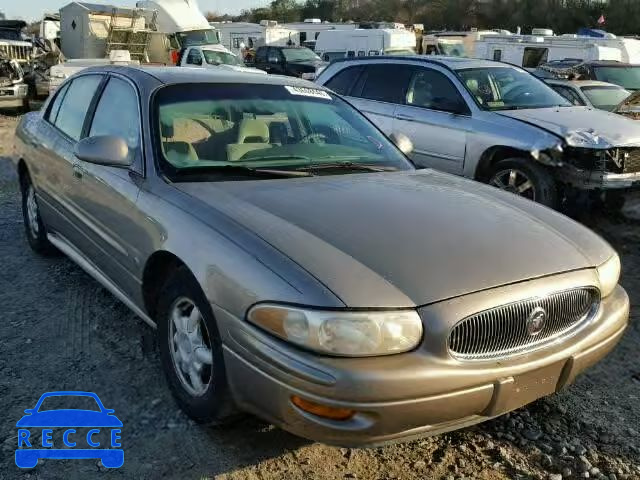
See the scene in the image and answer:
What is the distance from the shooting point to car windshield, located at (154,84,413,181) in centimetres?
334

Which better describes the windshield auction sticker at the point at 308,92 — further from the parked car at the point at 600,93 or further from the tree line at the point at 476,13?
the tree line at the point at 476,13

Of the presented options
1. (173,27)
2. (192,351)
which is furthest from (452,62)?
(173,27)

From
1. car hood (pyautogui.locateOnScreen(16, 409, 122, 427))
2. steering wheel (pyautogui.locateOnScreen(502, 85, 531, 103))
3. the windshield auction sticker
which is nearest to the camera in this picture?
car hood (pyautogui.locateOnScreen(16, 409, 122, 427))

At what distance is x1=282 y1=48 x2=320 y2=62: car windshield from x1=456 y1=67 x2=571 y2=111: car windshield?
15.5 metres

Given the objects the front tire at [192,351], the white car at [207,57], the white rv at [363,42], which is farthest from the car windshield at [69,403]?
the white rv at [363,42]

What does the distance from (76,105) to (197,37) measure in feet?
63.5

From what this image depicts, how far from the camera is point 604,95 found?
35.3 feet

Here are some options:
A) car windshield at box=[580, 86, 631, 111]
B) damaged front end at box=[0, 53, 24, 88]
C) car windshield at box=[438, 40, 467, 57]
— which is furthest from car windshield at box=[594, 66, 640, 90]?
damaged front end at box=[0, 53, 24, 88]

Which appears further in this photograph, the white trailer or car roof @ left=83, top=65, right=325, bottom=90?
the white trailer

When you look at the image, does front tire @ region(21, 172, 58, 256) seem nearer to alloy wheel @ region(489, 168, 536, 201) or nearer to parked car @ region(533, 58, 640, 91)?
alloy wheel @ region(489, 168, 536, 201)

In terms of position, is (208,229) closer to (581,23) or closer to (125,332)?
(125,332)

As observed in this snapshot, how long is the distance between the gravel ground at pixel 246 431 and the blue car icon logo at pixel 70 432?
0.04m

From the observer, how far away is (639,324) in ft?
13.7

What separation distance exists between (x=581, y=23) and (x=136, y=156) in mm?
49425
